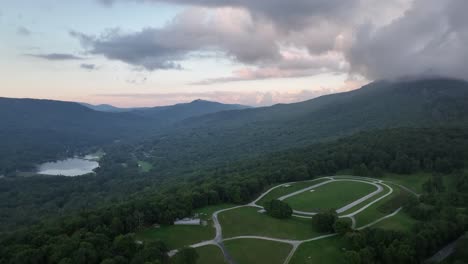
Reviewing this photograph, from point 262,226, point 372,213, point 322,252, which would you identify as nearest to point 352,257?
point 322,252

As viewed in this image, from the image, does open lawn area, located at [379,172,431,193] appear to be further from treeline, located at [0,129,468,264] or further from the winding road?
the winding road

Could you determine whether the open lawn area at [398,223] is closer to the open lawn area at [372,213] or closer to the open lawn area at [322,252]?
the open lawn area at [372,213]

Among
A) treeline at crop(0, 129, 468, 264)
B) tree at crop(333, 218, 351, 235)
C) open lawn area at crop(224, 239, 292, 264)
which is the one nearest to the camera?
treeline at crop(0, 129, 468, 264)

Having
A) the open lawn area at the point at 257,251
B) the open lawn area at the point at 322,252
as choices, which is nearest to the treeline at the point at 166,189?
the open lawn area at the point at 257,251

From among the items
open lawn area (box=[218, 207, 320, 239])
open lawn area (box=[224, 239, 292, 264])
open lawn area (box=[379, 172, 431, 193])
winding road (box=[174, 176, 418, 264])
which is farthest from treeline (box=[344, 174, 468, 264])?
open lawn area (box=[379, 172, 431, 193])

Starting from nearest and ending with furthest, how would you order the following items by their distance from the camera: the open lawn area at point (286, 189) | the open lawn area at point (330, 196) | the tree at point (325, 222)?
the tree at point (325, 222) → the open lawn area at point (330, 196) → the open lawn area at point (286, 189)

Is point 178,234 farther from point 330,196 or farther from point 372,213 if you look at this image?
point 372,213
